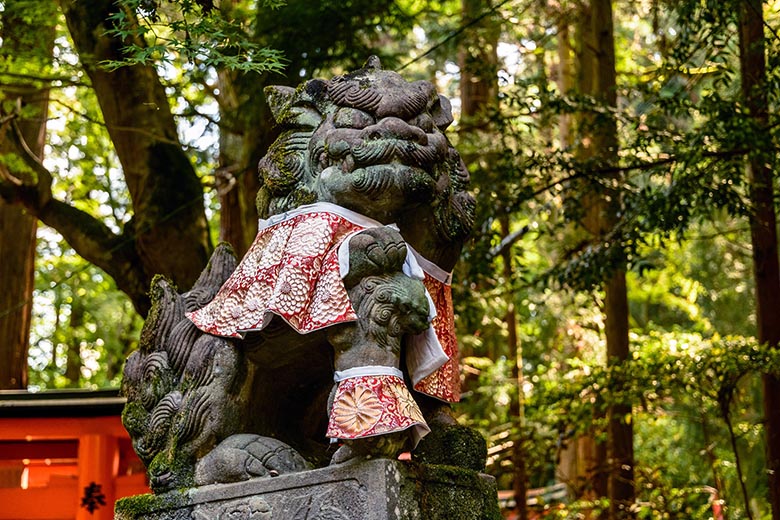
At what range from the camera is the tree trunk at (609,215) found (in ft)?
28.6

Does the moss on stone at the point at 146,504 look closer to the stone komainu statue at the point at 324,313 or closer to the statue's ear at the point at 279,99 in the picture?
the stone komainu statue at the point at 324,313

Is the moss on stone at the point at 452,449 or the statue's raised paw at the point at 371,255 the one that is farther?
the moss on stone at the point at 452,449

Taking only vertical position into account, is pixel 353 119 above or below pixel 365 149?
above

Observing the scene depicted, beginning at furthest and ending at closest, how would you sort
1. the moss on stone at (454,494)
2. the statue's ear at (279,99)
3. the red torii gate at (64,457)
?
1. the red torii gate at (64,457)
2. the statue's ear at (279,99)
3. the moss on stone at (454,494)

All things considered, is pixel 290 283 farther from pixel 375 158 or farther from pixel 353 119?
pixel 353 119

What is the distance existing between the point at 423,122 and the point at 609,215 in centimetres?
486

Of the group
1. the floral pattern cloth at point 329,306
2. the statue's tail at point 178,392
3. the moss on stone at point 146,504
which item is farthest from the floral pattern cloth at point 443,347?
the moss on stone at point 146,504

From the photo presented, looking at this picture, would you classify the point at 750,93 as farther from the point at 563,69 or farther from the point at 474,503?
the point at 563,69

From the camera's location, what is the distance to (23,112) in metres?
8.95

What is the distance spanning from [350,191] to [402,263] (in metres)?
0.35

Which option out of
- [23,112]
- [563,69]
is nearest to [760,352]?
[23,112]

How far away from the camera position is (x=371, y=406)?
3.63 meters

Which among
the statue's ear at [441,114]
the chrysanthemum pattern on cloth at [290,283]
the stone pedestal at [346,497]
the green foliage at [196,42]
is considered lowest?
the stone pedestal at [346,497]

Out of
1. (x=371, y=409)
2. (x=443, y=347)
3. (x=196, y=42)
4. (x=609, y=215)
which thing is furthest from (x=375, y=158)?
(x=609, y=215)
